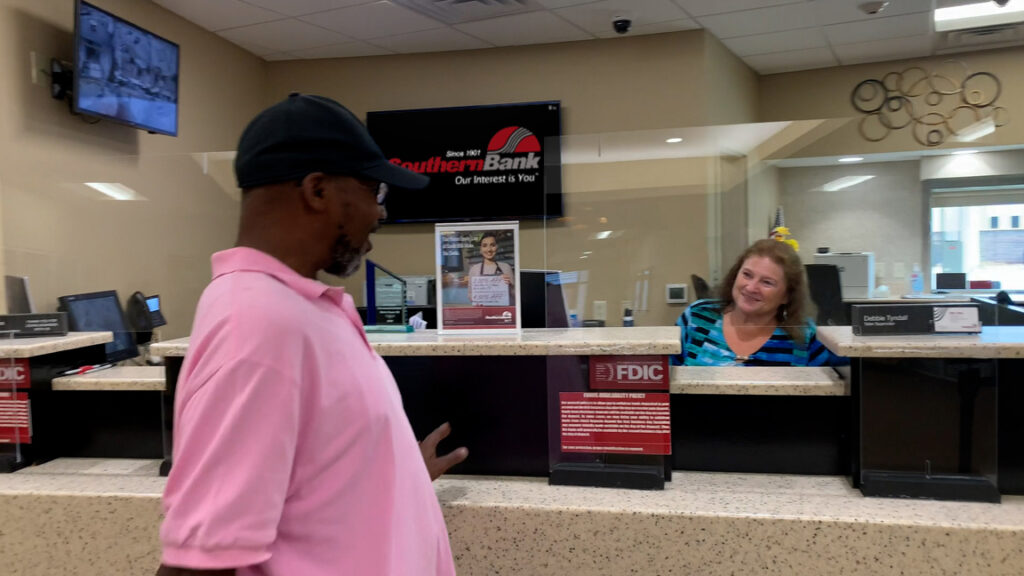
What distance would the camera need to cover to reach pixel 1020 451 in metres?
1.23

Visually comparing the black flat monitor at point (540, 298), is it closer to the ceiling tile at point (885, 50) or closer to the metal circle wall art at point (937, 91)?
the ceiling tile at point (885, 50)

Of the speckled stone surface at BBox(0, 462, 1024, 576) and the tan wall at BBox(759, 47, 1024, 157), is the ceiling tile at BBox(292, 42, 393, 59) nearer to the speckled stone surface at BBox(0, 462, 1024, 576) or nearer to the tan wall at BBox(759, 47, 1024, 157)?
the tan wall at BBox(759, 47, 1024, 157)

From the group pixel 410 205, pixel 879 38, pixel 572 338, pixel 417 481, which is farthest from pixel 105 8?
pixel 879 38

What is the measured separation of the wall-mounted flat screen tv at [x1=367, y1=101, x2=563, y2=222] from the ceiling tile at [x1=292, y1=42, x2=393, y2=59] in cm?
44

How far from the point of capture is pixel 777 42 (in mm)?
4805

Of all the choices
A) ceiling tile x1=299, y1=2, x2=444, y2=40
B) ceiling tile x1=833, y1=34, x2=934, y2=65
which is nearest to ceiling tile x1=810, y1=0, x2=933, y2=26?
ceiling tile x1=833, y1=34, x2=934, y2=65

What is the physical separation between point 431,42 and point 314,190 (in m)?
4.29

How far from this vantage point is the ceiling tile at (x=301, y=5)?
3818mm

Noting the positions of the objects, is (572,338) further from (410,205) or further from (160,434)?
(410,205)

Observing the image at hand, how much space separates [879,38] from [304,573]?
17.5 feet

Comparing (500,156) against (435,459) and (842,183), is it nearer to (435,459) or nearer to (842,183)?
(842,183)

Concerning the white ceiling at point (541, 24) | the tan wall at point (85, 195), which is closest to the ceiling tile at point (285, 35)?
the white ceiling at point (541, 24)

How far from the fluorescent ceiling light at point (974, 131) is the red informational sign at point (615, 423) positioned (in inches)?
52.9

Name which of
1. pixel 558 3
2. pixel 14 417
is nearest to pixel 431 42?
pixel 558 3
